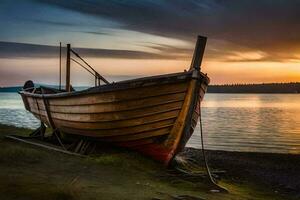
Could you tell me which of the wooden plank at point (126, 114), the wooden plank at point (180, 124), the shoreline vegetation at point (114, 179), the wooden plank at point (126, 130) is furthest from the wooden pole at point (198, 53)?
the shoreline vegetation at point (114, 179)

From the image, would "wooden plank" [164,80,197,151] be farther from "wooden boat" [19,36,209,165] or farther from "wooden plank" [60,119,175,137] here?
"wooden plank" [60,119,175,137]

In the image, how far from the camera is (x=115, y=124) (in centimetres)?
1155

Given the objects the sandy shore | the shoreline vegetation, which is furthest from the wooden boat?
the sandy shore

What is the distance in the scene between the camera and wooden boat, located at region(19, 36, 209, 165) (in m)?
10.9

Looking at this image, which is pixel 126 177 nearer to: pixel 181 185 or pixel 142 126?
pixel 181 185

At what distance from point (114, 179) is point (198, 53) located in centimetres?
446

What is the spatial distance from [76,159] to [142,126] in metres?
2.16

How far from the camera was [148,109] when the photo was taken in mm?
11078

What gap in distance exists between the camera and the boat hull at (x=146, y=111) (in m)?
10.9

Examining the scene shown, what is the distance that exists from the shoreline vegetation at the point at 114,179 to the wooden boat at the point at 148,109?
23.8 inches

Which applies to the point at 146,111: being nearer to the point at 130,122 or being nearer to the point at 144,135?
the point at 130,122

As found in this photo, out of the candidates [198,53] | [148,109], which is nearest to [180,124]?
[148,109]

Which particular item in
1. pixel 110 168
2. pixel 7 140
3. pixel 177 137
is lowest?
pixel 7 140

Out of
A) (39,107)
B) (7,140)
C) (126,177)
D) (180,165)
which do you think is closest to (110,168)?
(126,177)
